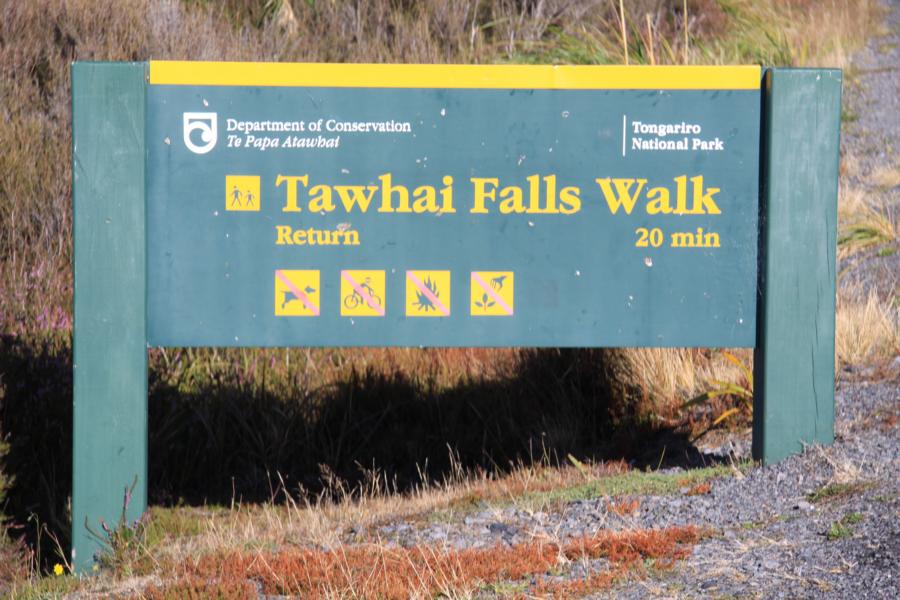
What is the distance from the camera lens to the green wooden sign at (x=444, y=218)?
16.7 feet

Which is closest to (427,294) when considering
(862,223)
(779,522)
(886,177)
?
(779,522)

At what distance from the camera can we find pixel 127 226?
5062 mm

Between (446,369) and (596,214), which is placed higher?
(596,214)

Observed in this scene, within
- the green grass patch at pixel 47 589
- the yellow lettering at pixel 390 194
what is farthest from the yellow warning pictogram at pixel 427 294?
the green grass patch at pixel 47 589

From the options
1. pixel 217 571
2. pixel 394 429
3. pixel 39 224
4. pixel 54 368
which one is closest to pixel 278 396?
pixel 394 429

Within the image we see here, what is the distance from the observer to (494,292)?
5289 millimetres

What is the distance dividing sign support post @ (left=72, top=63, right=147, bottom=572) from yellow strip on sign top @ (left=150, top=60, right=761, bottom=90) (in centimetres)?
26

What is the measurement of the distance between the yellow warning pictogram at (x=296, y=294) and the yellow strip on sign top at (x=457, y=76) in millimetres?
843

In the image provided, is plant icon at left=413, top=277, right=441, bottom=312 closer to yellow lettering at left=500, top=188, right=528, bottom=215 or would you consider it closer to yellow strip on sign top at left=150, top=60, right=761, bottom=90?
yellow lettering at left=500, top=188, right=528, bottom=215

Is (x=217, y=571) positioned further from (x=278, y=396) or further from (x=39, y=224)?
(x=39, y=224)

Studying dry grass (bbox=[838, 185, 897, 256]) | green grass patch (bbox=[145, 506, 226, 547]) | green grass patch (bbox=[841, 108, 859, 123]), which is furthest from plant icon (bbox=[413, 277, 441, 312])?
green grass patch (bbox=[841, 108, 859, 123])

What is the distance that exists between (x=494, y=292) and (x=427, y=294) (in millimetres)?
304

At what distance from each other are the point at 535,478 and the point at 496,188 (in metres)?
1.55

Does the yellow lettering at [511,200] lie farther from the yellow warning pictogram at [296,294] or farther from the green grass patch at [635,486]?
the green grass patch at [635,486]
